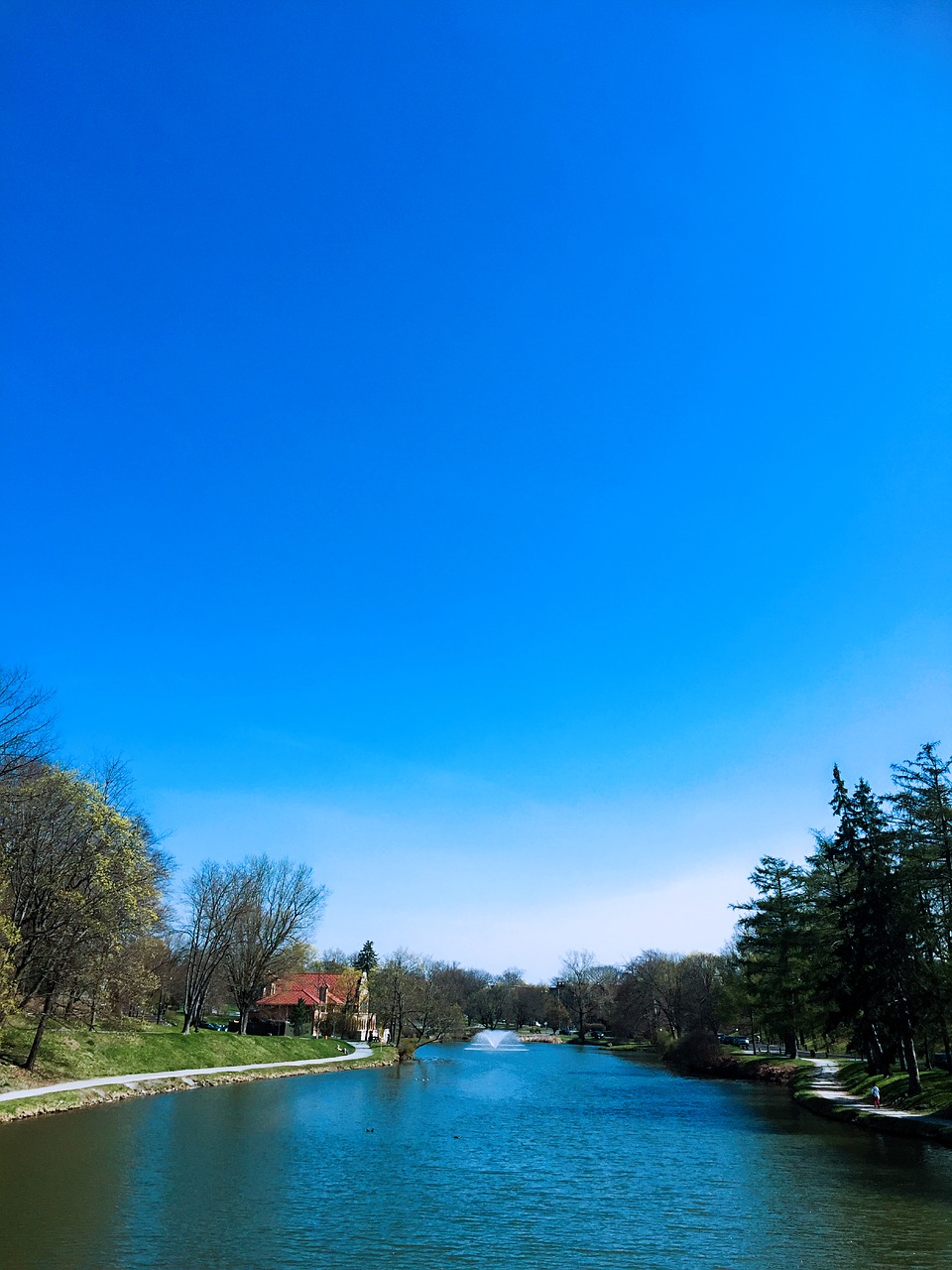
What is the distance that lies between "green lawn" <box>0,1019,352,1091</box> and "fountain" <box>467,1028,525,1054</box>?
51864mm

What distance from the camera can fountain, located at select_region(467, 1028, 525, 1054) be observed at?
348 ft

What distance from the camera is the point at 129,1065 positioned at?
136 ft

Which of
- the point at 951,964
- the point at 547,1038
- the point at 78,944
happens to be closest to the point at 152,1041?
the point at 78,944

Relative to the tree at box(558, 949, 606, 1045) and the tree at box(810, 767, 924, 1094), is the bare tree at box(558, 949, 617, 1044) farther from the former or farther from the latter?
the tree at box(810, 767, 924, 1094)

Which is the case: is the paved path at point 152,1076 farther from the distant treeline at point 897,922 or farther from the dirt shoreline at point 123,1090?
the distant treeline at point 897,922

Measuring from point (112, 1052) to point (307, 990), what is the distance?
2349 inches

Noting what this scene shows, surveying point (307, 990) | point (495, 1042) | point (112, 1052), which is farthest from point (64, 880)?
point (495, 1042)

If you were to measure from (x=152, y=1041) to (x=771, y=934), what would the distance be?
129 feet

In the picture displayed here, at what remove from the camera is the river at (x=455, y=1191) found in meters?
14.9

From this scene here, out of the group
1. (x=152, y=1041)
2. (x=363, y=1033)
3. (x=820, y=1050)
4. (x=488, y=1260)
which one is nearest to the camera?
(x=488, y=1260)

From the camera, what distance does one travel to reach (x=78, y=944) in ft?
113

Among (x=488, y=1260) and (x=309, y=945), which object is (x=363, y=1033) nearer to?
(x=309, y=945)

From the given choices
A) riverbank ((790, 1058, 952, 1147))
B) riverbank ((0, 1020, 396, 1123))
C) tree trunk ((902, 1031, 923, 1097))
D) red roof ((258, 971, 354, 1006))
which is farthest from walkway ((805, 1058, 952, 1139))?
red roof ((258, 971, 354, 1006))

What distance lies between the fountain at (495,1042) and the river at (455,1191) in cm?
7340
